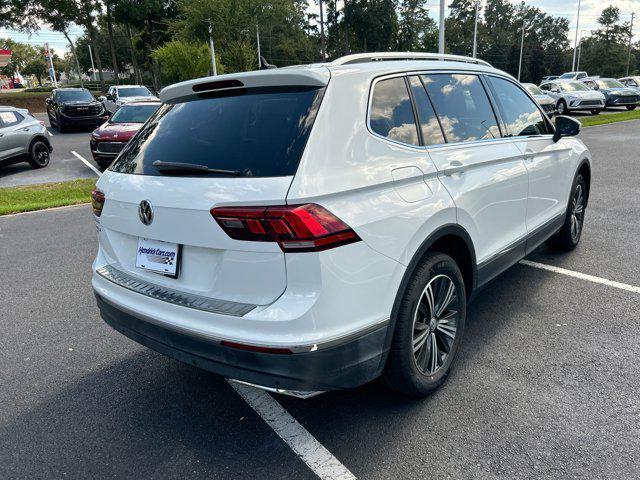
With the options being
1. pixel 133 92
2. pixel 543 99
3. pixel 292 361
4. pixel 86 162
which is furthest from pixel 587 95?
pixel 292 361

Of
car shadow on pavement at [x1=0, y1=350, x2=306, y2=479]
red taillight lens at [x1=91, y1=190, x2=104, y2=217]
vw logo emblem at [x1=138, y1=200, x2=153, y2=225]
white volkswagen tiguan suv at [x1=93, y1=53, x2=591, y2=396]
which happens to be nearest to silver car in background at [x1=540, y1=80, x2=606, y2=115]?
white volkswagen tiguan suv at [x1=93, y1=53, x2=591, y2=396]

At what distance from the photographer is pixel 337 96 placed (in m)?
2.44

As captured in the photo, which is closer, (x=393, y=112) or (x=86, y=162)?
(x=393, y=112)

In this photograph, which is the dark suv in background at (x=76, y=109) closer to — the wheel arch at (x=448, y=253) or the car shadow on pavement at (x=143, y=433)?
the car shadow on pavement at (x=143, y=433)

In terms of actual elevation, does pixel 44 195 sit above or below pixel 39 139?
below

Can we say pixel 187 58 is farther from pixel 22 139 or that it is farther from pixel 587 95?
pixel 587 95

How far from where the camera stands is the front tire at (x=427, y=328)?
2.62 m

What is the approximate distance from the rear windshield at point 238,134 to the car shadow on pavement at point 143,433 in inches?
54.4

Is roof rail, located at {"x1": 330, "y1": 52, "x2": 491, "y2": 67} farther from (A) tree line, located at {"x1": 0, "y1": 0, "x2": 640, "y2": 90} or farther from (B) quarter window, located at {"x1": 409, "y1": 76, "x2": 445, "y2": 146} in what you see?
(A) tree line, located at {"x1": 0, "y1": 0, "x2": 640, "y2": 90}

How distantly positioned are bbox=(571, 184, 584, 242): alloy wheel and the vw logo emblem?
14.0 ft

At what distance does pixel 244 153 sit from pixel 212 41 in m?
31.6

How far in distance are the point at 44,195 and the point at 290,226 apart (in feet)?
31.0

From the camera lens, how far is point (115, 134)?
1255cm

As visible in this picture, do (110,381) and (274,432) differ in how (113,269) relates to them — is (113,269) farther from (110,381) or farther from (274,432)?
(274,432)
